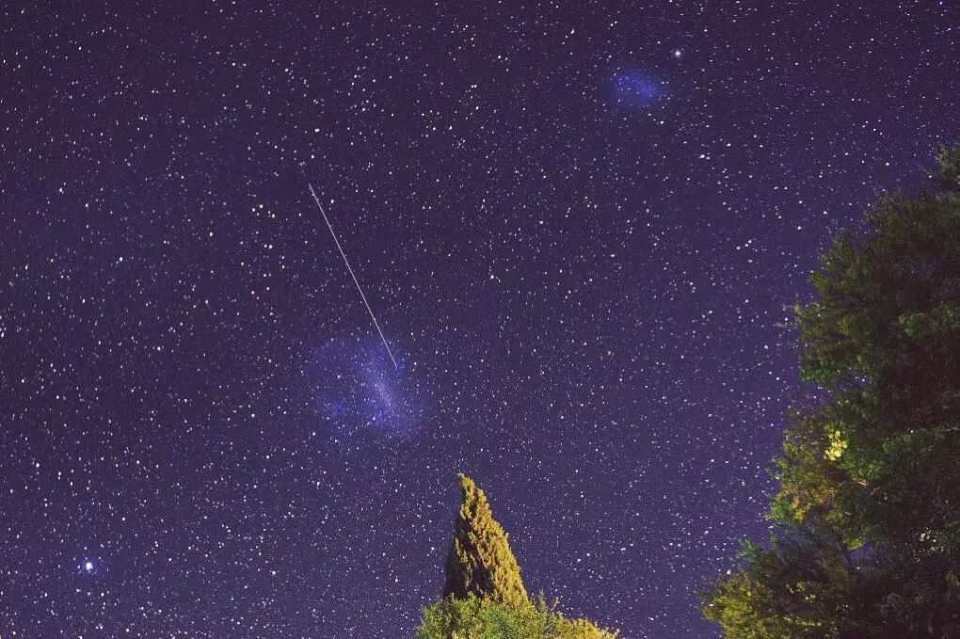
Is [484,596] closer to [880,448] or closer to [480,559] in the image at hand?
[480,559]

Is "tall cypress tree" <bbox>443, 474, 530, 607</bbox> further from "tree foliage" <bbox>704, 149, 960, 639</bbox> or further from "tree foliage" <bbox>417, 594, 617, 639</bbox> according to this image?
"tree foliage" <bbox>704, 149, 960, 639</bbox>

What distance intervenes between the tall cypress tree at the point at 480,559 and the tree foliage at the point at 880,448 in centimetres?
1339

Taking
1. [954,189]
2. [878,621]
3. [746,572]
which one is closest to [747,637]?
[746,572]

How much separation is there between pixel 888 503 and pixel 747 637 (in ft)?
11.0

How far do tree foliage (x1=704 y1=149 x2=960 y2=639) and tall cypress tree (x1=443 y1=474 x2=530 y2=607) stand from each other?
1339cm

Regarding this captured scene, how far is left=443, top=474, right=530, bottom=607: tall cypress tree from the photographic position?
81.9 feet

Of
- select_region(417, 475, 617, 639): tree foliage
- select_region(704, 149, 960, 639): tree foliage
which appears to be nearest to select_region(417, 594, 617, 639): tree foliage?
select_region(417, 475, 617, 639): tree foliage

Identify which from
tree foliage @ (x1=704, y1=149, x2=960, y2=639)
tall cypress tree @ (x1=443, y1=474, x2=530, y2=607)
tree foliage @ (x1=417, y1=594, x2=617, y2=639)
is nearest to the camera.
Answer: tree foliage @ (x1=704, y1=149, x2=960, y2=639)

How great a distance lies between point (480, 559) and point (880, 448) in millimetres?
17286

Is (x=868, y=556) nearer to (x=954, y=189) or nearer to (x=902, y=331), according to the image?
(x=902, y=331)

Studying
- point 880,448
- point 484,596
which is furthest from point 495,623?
point 880,448

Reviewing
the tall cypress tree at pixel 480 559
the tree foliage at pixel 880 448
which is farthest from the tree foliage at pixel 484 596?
the tree foliage at pixel 880 448

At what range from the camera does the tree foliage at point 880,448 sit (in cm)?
990

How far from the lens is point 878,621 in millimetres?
10836
